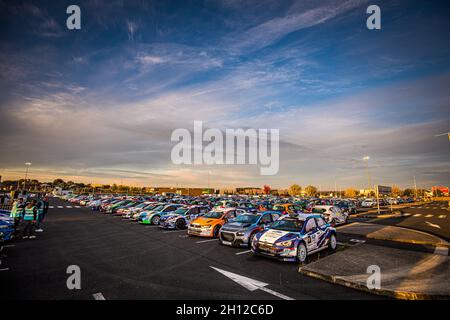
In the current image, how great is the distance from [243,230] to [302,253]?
2.85 meters

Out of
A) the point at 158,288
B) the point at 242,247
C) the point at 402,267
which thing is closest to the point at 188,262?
the point at 158,288

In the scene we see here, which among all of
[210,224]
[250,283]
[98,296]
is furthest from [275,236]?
[98,296]

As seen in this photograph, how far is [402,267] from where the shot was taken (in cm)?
697

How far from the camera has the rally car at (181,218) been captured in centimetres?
1517

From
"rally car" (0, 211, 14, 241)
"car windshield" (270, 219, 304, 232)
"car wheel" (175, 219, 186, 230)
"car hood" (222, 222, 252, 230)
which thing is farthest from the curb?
"rally car" (0, 211, 14, 241)

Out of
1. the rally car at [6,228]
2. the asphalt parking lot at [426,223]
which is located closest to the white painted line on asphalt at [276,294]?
the rally car at [6,228]

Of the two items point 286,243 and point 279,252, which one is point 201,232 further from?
point 286,243

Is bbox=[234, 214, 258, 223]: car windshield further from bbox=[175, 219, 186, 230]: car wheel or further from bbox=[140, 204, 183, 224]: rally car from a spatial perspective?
bbox=[140, 204, 183, 224]: rally car

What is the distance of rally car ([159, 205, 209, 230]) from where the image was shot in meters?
15.2

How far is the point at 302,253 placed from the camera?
25.9 ft

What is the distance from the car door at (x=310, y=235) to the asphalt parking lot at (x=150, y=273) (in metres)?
0.50
